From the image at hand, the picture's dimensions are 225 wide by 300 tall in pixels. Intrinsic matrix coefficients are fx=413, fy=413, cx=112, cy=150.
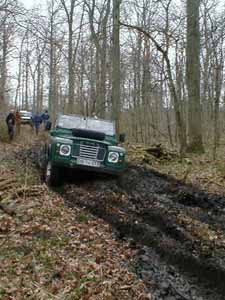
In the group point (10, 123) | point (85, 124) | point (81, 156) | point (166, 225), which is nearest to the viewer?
point (166, 225)

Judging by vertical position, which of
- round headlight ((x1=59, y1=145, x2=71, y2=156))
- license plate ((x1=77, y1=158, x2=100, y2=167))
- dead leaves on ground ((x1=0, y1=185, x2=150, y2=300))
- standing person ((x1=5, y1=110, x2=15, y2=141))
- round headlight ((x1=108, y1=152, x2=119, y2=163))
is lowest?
dead leaves on ground ((x1=0, y1=185, x2=150, y2=300))

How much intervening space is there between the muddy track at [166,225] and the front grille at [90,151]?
69 cm

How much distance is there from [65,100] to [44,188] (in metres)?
38.2

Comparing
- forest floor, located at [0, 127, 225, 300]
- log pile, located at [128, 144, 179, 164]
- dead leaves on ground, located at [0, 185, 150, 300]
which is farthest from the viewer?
log pile, located at [128, 144, 179, 164]

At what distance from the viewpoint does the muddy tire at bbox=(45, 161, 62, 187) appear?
35.0 ft

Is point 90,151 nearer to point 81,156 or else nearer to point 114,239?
point 81,156

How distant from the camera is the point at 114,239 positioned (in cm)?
664

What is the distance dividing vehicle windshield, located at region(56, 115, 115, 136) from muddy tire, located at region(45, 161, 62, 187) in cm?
157

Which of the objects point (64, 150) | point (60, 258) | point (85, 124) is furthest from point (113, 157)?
point (60, 258)

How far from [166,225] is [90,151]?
3.94 m

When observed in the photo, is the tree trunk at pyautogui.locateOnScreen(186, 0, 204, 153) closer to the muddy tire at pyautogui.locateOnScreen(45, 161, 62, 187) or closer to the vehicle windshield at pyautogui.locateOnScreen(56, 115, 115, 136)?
the vehicle windshield at pyautogui.locateOnScreen(56, 115, 115, 136)

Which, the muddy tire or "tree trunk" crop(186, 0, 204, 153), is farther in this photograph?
"tree trunk" crop(186, 0, 204, 153)

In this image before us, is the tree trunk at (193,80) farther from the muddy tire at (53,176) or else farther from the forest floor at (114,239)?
the muddy tire at (53,176)

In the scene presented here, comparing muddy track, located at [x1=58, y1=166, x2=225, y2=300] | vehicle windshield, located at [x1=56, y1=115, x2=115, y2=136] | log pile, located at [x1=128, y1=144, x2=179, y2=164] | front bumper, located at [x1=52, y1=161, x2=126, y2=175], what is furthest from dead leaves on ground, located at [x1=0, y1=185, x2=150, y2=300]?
log pile, located at [x1=128, y1=144, x2=179, y2=164]
